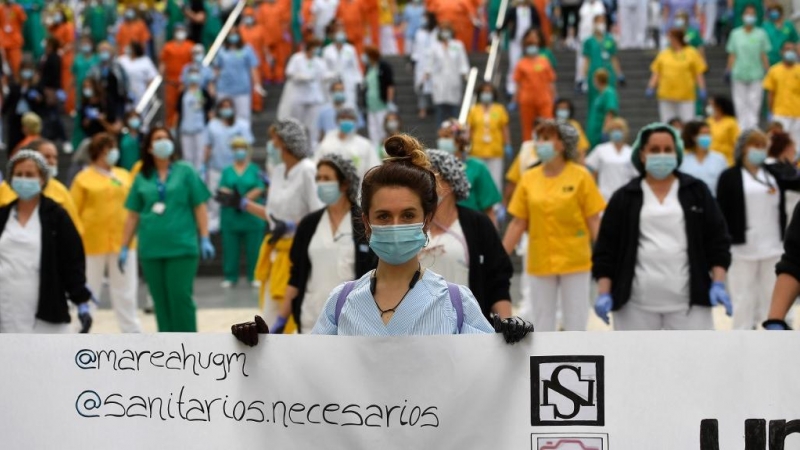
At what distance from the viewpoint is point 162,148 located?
12.1 metres

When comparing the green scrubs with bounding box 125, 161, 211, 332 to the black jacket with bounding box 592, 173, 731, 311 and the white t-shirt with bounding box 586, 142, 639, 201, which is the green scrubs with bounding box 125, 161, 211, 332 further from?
the white t-shirt with bounding box 586, 142, 639, 201

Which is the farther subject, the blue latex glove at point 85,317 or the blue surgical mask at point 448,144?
the blue surgical mask at point 448,144

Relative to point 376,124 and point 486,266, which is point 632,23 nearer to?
point 376,124

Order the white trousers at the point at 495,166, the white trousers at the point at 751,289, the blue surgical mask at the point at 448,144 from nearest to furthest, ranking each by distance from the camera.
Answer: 1. the blue surgical mask at the point at 448,144
2. the white trousers at the point at 751,289
3. the white trousers at the point at 495,166

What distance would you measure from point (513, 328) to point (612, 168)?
11.7m

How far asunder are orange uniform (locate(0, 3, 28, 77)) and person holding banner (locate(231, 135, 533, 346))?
21929mm

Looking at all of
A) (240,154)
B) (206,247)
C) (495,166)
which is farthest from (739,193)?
(495,166)

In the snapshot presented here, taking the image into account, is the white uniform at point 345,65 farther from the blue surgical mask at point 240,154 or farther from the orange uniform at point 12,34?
the orange uniform at point 12,34

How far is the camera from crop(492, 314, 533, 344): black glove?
5230 millimetres

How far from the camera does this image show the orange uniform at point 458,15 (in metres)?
24.4

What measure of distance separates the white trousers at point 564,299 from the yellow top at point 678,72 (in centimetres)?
1112

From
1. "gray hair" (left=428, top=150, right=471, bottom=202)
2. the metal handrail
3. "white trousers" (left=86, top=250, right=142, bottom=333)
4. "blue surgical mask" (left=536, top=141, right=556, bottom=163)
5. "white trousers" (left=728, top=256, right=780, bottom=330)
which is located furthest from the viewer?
the metal handrail

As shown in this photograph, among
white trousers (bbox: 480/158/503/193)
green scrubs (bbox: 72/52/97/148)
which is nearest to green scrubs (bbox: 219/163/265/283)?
white trousers (bbox: 480/158/503/193)

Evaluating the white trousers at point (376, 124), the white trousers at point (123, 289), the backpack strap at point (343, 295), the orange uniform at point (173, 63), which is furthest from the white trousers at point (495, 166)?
the backpack strap at point (343, 295)
